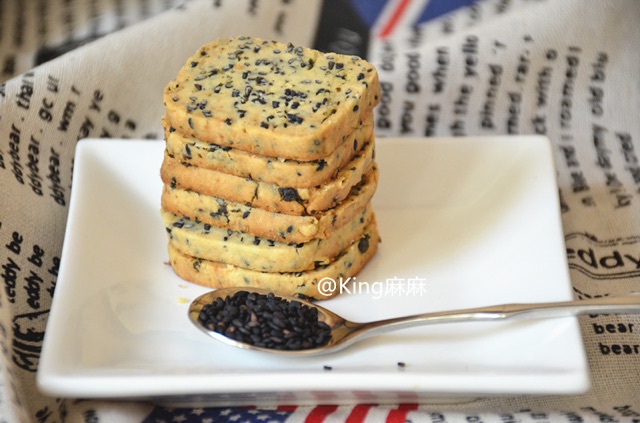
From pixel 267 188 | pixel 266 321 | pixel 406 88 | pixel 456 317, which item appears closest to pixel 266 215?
pixel 267 188

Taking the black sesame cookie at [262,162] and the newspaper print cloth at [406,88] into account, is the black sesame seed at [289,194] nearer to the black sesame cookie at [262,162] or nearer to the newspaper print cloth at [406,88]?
the black sesame cookie at [262,162]

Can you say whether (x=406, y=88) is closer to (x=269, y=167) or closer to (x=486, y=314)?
(x=269, y=167)

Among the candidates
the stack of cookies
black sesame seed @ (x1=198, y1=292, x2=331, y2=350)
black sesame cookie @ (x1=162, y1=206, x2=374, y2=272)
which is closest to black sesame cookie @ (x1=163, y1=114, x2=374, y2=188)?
the stack of cookies

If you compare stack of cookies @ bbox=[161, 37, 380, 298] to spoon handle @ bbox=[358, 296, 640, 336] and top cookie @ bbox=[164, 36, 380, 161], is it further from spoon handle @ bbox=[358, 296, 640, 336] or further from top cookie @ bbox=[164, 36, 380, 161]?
spoon handle @ bbox=[358, 296, 640, 336]

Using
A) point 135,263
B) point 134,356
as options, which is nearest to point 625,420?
point 134,356

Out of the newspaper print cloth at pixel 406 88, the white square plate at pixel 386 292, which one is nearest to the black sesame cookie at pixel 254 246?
the white square plate at pixel 386 292
